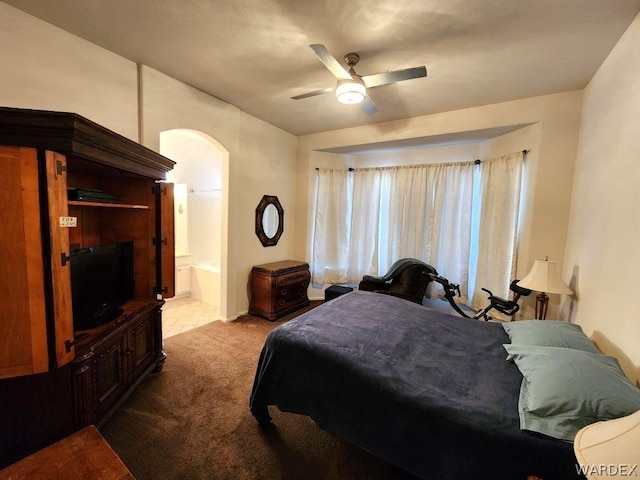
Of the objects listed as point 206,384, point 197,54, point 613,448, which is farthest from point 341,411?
point 197,54

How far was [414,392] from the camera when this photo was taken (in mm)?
1297

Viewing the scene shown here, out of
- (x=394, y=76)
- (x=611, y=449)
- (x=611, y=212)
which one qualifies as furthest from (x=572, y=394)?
(x=394, y=76)

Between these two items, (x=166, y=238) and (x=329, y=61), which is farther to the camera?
(x=166, y=238)

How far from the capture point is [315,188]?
4465 millimetres

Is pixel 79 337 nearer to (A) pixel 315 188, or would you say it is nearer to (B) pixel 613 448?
(B) pixel 613 448

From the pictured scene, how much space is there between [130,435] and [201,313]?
2.29 meters

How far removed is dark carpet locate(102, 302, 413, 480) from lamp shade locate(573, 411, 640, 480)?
112 cm

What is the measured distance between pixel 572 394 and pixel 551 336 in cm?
67

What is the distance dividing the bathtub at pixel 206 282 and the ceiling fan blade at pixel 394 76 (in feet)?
11.6

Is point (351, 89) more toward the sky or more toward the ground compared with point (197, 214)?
more toward the sky

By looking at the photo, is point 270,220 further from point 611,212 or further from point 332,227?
point 611,212

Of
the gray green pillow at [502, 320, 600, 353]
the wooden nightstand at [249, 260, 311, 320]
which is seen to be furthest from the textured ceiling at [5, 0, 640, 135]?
the wooden nightstand at [249, 260, 311, 320]

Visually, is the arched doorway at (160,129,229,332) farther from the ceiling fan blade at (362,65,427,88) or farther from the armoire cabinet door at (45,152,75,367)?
the ceiling fan blade at (362,65,427,88)

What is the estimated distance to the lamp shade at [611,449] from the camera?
66cm
